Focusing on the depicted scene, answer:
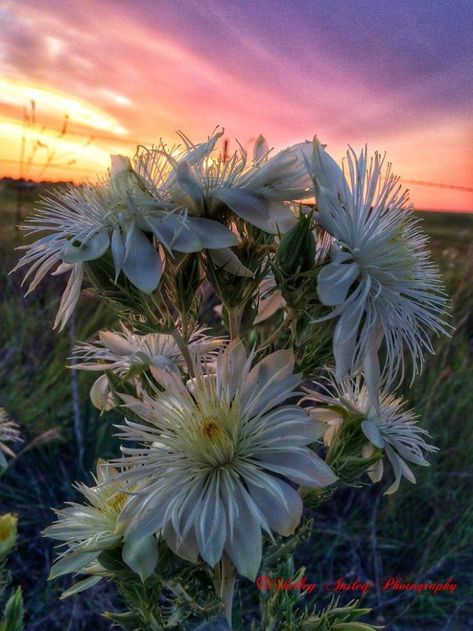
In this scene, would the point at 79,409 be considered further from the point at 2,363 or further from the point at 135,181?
the point at 135,181

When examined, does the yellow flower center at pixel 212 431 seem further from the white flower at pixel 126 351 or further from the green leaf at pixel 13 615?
the green leaf at pixel 13 615

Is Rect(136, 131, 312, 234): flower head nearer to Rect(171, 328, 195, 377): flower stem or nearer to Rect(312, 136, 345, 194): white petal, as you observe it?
Rect(312, 136, 345, 194): white petal

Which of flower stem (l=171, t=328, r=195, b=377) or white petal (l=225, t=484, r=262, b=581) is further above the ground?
flower stem (l=171, t=328, r=195, b=377)

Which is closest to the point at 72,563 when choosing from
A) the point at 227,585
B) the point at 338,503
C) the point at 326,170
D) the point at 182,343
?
the point at 227,585

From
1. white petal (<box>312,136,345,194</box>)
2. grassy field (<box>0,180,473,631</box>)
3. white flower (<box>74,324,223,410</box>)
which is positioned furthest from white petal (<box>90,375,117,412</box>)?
grassy field (<box>0,180,473,631</box>)

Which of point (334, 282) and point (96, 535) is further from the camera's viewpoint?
point (96, 535)

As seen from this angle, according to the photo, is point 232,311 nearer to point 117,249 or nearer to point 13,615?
point 117,249
